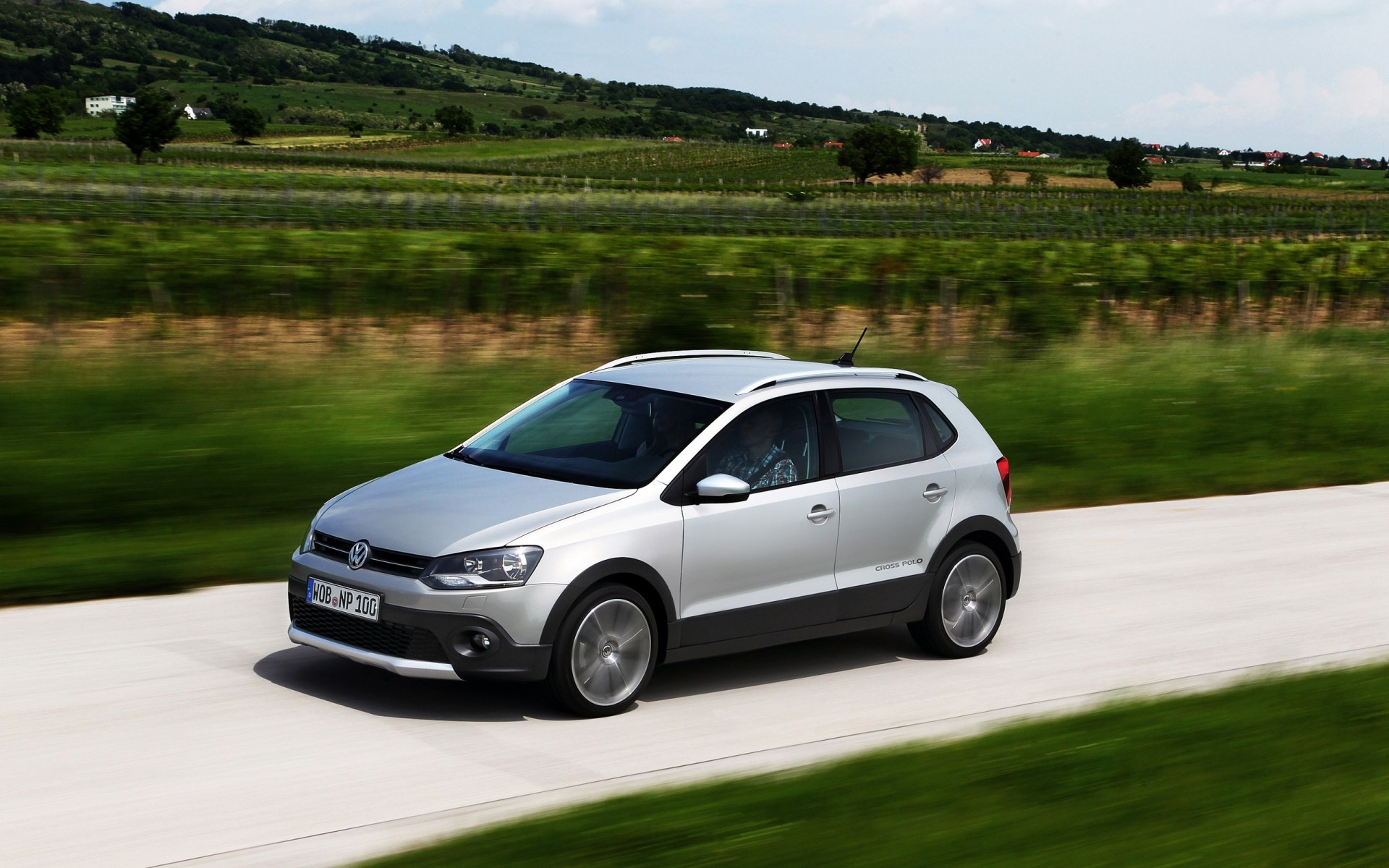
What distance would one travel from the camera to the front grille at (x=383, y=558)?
236 inches

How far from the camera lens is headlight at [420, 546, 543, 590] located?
5.94 m

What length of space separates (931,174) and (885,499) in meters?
141

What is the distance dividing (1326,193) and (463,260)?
399ft

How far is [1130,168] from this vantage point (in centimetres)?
13538

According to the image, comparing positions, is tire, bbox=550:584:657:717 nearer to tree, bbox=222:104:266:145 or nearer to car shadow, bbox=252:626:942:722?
car shadow, bbox=252:626:942:722

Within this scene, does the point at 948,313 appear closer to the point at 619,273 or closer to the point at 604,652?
the point at 619,273

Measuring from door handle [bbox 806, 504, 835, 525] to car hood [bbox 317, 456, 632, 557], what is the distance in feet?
3.37

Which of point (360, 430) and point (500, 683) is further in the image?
point (360, 430)

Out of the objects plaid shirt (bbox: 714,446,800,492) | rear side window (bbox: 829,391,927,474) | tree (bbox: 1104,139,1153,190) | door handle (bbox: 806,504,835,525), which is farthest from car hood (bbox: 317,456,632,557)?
tree (bbox: 1104,139,1153,190)

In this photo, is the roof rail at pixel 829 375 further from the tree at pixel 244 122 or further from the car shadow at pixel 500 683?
the tree at pixel 244 122

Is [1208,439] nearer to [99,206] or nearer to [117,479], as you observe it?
[117,479]

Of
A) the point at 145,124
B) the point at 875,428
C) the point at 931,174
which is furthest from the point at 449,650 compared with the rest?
the point at 931,174

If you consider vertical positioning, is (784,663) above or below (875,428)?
below

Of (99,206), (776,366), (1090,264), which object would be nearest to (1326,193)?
(1090,264)
